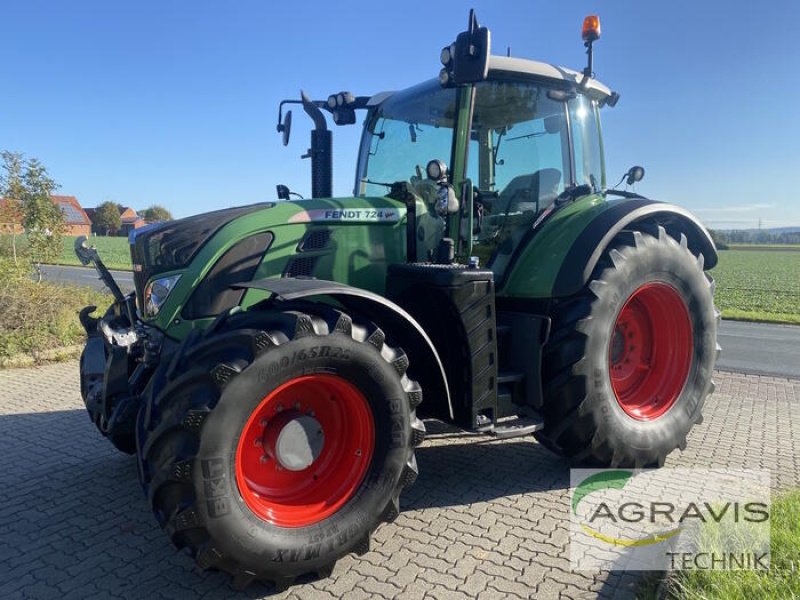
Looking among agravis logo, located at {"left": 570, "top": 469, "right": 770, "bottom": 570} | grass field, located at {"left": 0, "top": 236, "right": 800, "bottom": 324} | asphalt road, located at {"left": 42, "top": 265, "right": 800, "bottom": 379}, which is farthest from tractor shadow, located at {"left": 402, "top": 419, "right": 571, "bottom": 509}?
grass field, located at {"left": 0, "top": 236, "right": 800, "bottom": 324}

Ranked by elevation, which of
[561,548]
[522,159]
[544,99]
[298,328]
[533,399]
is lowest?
[561,548]

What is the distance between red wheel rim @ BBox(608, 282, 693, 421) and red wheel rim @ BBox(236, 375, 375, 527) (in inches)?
87.3

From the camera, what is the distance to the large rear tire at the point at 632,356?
3609mm

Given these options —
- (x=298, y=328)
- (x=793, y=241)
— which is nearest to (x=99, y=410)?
(x=298, y=328)

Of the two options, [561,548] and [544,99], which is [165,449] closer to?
[561,548]

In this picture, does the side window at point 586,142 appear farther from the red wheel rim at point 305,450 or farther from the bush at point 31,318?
the bush at point 31,318

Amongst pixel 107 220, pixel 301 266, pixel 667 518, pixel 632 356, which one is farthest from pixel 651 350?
pixel 107 220

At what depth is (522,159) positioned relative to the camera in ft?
13.7

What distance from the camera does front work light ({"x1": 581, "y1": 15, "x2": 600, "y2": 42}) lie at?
436 centimetres

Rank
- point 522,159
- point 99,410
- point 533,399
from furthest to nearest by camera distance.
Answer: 1. point 522,159
2. point 533,399
3. point 99,410

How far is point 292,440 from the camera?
273 centimetres

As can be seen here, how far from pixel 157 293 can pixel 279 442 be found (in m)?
1.22

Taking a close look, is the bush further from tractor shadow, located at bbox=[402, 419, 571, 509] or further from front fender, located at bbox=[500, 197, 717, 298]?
front fender, located at bbox=[500, 197, 717, 298]

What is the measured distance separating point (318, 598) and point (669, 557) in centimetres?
167
